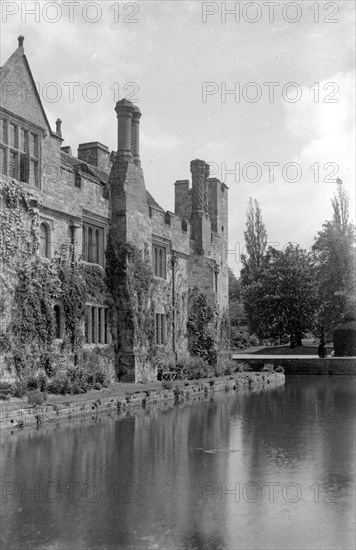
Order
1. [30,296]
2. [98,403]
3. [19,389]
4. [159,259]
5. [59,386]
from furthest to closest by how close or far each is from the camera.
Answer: [159,259], [30,296], [59,386], [19,389], [98,403]

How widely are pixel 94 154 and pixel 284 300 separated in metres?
24.9

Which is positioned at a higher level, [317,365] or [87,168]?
[87,168]

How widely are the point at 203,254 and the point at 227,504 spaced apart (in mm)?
28265

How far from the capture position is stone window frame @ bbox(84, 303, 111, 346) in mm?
24531

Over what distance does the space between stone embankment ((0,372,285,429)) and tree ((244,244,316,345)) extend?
2572 cm

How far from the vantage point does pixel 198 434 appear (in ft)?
48.8

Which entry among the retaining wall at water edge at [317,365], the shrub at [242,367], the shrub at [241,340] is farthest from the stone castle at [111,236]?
the shrub at [241,340]

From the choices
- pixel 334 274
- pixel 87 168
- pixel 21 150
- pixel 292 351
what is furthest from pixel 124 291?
pixel 292 351

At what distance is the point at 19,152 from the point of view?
21.4 metres

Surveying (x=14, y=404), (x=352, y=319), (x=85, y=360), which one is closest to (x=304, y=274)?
(x=352, y=319)

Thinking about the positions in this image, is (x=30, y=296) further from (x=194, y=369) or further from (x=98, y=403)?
(x=194, y=369)

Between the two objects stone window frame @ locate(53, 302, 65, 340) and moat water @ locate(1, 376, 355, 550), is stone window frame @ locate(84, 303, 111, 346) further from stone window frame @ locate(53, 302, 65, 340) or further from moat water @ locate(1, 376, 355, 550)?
moat water @ locate(1, 376, 355, 550)

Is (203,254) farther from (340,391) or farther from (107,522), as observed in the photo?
(107,522)

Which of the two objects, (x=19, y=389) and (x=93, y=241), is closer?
(x=19, y=389)
